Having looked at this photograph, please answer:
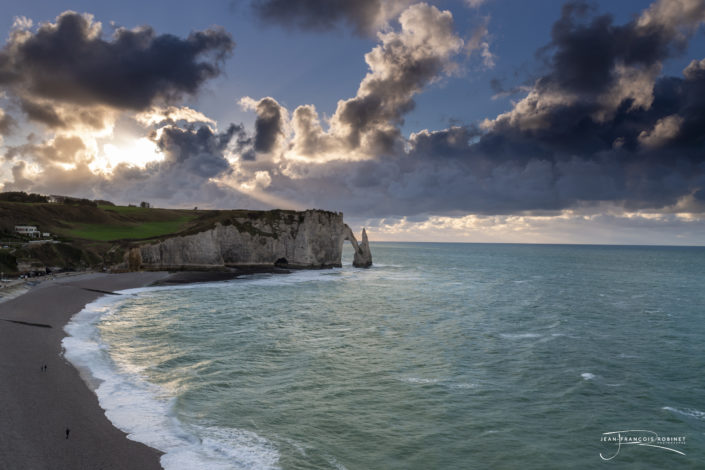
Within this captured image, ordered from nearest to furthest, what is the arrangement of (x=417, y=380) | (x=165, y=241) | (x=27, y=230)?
1. (x=417, y=380)
2. (x=165, y=241)
3. (x=27, y=230)

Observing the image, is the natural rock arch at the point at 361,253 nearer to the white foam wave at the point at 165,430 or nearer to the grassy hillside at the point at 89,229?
the grassy hillside at the point at 89,229

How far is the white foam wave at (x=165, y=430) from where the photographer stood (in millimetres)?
14070

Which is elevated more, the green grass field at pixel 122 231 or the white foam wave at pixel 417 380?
the green grass field at pixel 122 231

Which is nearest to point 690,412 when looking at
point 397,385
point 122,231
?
point 397,385

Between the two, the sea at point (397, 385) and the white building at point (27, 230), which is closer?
the sea at point (397, 385)

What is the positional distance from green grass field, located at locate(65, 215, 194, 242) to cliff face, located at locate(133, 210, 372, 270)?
12.7m

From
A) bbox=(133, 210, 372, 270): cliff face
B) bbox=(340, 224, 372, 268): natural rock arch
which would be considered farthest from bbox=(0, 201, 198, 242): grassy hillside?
bbox=(340, 224, 372, 268): natural rock arch

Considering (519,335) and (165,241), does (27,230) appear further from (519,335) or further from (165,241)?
(519,335)

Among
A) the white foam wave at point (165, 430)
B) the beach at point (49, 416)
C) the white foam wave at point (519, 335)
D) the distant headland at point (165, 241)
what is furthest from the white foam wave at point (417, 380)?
the distant headland at point (165, 241)

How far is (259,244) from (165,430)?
82.9 metres

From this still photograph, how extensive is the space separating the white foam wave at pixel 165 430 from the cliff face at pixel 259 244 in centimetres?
6282

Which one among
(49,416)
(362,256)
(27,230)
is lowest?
(49,416)

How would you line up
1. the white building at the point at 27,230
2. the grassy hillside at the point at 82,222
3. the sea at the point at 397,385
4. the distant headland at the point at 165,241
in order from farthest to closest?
the grassy hillside at the point at 82,222 → the white building at the point at 27,230 → the distant headland at the point at 165,241 → the sea at the point at 397,385

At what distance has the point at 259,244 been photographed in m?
97.4
